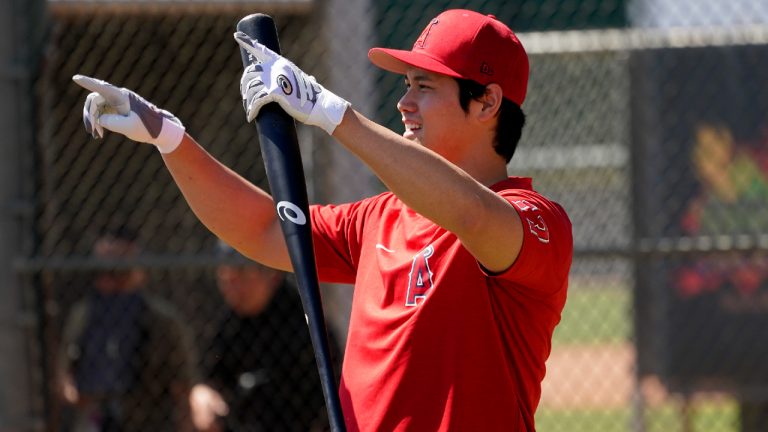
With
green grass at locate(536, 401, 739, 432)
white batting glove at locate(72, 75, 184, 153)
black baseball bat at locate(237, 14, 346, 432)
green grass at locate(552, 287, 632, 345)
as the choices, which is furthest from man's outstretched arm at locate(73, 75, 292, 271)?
green grass at locate(552, 287, 632, 345)

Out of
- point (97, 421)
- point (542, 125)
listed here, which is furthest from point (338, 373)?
point (542, 125)

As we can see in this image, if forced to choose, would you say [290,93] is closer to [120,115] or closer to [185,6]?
[120,115]

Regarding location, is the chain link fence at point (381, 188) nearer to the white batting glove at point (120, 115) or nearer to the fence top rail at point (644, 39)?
the fence top rail at point (644, 39)

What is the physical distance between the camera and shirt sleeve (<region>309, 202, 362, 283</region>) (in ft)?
10.4

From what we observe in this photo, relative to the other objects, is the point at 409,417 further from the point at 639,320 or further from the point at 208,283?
the point at 208,283

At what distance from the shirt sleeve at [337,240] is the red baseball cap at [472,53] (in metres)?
0.47

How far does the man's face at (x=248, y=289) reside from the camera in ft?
17.3

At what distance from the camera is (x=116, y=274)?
5.97m

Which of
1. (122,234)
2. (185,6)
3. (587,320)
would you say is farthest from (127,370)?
(587,320)

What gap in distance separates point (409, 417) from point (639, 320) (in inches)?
130

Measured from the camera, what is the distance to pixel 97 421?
5645 mm

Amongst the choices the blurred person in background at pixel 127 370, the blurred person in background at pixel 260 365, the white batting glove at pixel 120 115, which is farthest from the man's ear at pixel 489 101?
the blurred person in background at pixel 127 370

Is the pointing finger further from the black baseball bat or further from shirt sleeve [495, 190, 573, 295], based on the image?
shirt sleeve [495, 190, 573, 295]

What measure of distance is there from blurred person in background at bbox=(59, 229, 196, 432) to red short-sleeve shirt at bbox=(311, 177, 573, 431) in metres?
2.91
